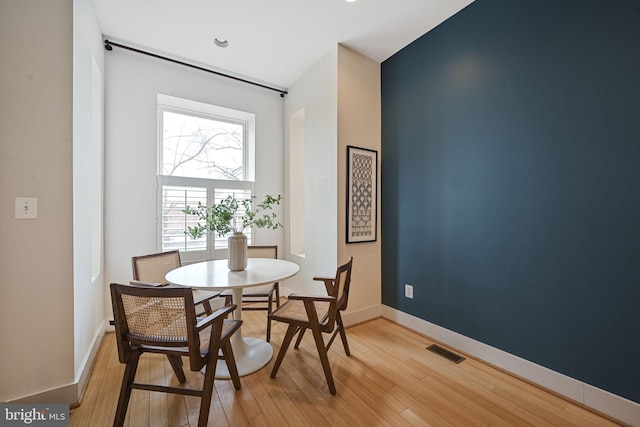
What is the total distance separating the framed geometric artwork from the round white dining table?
88cm

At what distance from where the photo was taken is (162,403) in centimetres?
160

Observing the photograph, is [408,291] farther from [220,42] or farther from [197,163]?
[220,42]

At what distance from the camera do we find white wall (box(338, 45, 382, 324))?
8.83ft

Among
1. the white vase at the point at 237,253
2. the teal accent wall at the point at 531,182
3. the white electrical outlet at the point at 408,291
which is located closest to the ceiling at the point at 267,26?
the teal accent wall at the point at 531,182

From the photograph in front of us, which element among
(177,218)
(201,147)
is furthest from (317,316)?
(201,147)

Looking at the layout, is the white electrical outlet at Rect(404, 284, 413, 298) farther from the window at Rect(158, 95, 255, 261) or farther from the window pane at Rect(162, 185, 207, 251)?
the window pane at Rect(162, 185, 207, 251)

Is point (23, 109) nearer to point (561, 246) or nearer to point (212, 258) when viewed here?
point (212, 258)

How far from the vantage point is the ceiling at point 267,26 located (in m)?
2.16

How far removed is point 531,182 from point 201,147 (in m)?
3.40

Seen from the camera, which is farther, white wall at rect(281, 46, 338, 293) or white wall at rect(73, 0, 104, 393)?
white wall at rect(281, 46, 338, 293)

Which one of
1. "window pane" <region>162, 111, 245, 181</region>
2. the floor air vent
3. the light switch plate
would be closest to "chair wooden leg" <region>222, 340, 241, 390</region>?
the light switch plate

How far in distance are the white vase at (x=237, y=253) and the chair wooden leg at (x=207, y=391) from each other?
0.79 meters

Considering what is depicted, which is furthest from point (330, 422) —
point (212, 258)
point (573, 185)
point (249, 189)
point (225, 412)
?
point (249, 189)

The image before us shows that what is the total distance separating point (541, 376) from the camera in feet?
5.79
